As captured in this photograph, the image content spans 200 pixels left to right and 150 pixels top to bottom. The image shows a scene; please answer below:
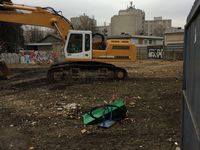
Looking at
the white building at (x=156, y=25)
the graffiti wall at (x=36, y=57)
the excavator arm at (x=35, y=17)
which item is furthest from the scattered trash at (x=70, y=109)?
the white building at (x=156, y=25)

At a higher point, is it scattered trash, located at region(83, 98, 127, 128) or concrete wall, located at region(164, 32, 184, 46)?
concrete wall, located at region(164, 32, 184, 46)

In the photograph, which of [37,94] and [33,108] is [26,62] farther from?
[33,108]

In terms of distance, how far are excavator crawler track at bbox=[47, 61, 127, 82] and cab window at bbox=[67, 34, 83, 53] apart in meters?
0.60

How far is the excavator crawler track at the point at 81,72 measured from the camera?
19.3m

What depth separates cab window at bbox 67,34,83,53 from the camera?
19.3m

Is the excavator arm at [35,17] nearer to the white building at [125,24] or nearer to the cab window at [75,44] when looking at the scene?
the cab window at [75,44]

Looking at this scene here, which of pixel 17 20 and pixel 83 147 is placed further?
A: pixel 17 20

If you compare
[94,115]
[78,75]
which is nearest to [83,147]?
[94,115]

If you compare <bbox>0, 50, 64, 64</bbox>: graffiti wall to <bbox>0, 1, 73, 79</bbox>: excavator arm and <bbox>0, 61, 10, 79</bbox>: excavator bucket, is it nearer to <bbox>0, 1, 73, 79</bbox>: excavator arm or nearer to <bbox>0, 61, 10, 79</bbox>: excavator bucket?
<bbox>0, 61, 10, 79</bbox>: excavator bucket

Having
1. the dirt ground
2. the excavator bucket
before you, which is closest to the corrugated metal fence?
the dirt ground

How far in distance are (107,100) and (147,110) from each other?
2345 millimetres

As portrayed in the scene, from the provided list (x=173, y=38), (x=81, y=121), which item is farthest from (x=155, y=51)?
(x=81, y=121)

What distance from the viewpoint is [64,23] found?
2034 cm

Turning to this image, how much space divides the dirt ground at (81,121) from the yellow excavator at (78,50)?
3.61 m
